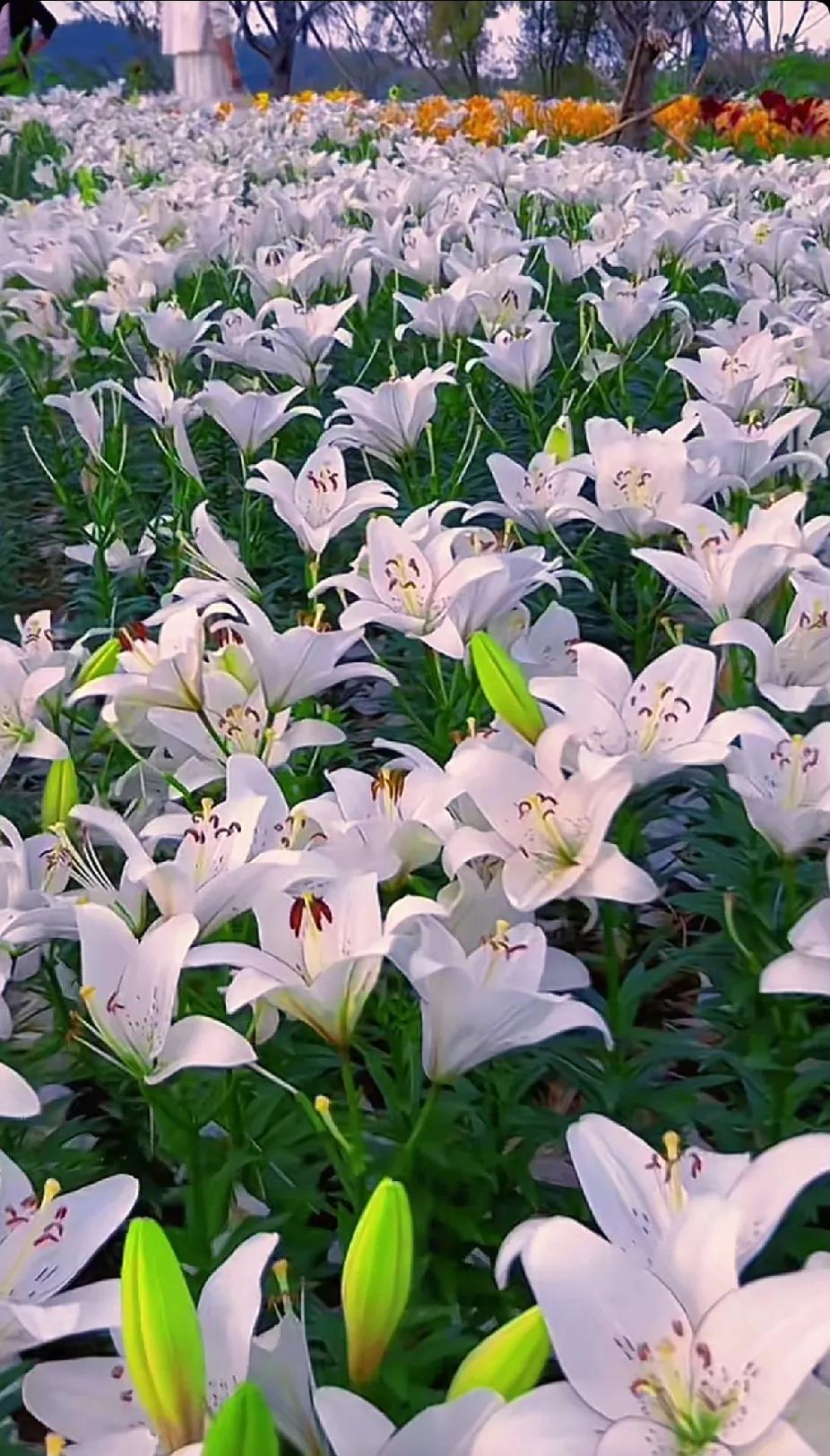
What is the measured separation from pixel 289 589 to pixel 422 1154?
4.80 ft

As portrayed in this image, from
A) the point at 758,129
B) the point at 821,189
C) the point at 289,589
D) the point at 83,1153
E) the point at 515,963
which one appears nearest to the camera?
the point at 515,963

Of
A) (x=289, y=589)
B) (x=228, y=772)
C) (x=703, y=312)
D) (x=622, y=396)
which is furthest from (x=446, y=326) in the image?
(x=228, y=772)

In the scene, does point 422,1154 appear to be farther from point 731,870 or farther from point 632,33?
point 632,33

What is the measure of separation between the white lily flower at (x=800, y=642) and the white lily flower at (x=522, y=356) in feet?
3.86

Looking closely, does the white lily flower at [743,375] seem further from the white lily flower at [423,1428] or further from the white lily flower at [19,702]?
the white lily flower at [423,1428]

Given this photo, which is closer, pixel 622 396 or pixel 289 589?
pixel 289 589

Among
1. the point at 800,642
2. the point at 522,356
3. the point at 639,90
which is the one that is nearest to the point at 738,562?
the point at 800,642

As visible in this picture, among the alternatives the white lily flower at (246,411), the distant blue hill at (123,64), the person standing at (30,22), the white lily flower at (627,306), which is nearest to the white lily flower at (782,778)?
the white lily flower at (246,411)

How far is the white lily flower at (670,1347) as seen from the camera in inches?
24.6

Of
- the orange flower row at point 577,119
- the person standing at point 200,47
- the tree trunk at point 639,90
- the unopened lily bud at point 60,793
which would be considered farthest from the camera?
the person standing at point 200,47

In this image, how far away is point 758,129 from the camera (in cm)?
870

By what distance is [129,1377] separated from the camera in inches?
28.3

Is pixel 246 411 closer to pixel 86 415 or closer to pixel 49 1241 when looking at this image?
pixel 86 415

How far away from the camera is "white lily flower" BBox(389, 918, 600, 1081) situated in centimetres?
88
